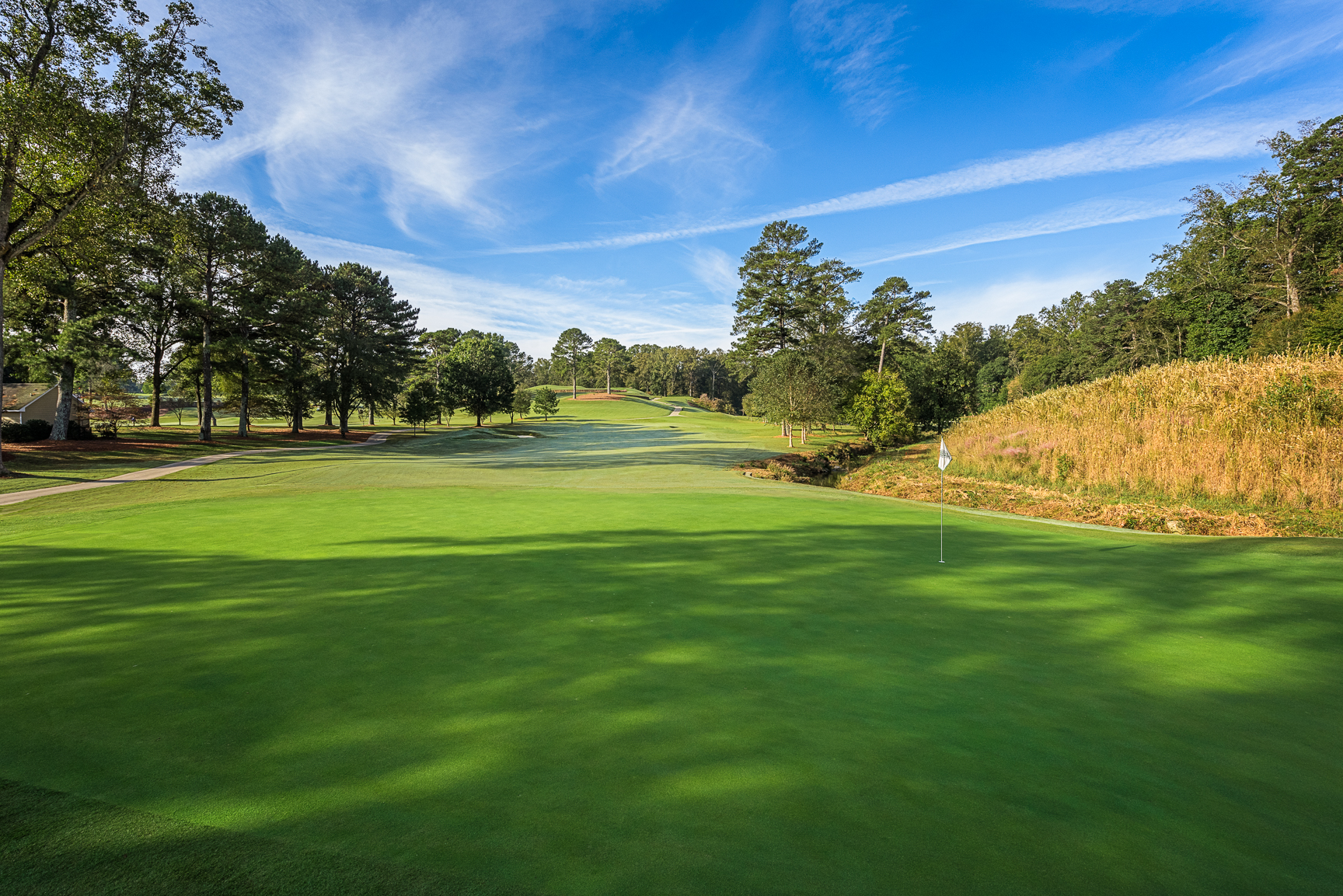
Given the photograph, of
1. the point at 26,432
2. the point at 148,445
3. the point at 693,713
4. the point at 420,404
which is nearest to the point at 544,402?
the point at 420,404

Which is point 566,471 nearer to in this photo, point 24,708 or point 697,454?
point 697,454

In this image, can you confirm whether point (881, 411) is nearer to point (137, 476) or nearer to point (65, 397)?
point (137, 476)

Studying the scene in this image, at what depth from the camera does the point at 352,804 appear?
2.61 meters

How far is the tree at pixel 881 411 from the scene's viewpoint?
37.9 meters

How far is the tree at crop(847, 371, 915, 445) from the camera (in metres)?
37.9

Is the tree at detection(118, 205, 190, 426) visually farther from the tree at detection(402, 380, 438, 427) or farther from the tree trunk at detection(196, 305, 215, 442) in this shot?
the tree at detection(402, 380, 438, 427)

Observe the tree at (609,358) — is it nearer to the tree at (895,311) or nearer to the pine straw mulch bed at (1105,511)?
the tree at (895,311)

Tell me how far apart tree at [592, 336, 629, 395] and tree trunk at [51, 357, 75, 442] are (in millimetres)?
83437

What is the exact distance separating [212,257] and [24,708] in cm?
3786

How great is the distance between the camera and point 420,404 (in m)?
47.3

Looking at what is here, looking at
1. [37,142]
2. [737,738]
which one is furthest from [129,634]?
[37,142]

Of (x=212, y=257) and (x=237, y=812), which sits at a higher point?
(x=212, y=257)

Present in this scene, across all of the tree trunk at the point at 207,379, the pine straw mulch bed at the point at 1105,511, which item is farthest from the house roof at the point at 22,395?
the pine straw mulch bed at the point at 1105,511

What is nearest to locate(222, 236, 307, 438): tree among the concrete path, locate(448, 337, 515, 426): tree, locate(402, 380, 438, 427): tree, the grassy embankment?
the concrete path
